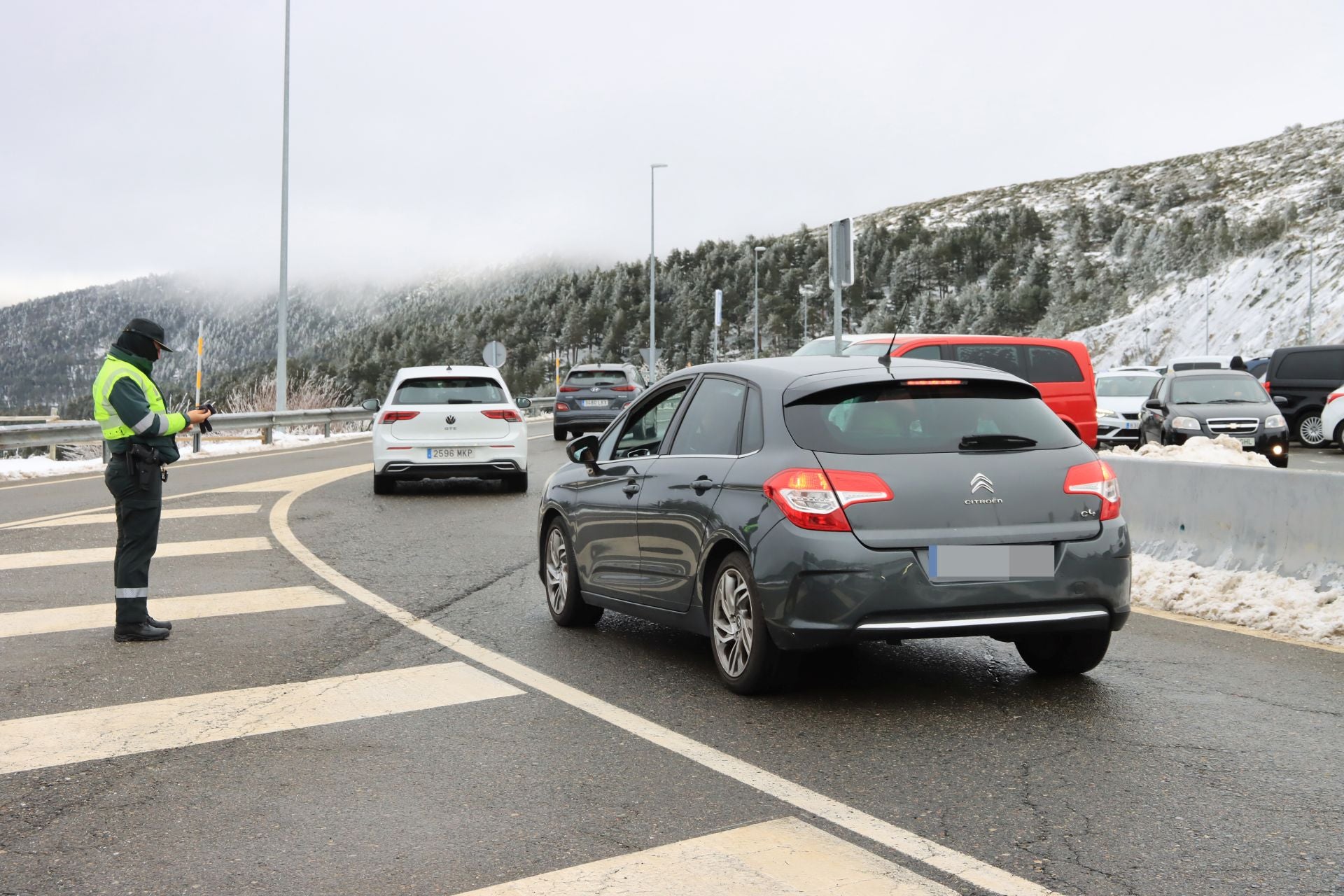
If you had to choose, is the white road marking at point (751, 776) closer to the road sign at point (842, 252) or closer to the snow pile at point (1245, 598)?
the snow pile at point (1245, 598)

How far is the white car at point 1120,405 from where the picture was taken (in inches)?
926

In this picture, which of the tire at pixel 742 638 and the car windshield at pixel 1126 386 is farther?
the car windshield at pixel 1126 386

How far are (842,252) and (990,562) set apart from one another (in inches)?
386

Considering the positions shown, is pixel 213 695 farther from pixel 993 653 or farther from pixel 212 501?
pixel 212 501

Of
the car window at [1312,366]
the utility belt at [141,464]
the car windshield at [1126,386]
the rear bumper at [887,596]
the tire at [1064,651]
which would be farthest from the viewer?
the car windshield at [1126,386]

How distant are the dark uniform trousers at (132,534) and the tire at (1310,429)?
23015 mm

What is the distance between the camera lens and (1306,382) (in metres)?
25.5

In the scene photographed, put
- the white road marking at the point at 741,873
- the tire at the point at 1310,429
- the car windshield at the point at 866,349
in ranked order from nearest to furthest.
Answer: the white road marking at the point at 741,873
the car windshield at the point at 866,349
the tire at the point at 1310,429

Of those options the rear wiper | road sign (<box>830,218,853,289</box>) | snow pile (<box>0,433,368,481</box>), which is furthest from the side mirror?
snow pile (<box>0,433,368,481</box>)

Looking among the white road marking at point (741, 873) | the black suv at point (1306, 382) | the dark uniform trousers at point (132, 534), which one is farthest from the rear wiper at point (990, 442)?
the black suv at point (1306, 382)

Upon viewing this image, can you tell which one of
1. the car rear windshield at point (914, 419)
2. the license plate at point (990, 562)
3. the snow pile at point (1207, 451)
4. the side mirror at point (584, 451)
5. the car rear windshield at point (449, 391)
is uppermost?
the car rear windshield at point (449, 391)

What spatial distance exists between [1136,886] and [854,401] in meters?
2.74

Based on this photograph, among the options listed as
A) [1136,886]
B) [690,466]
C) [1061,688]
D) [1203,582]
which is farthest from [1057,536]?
[1203,582]

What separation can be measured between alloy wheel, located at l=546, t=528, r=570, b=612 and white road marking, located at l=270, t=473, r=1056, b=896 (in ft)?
2.20
